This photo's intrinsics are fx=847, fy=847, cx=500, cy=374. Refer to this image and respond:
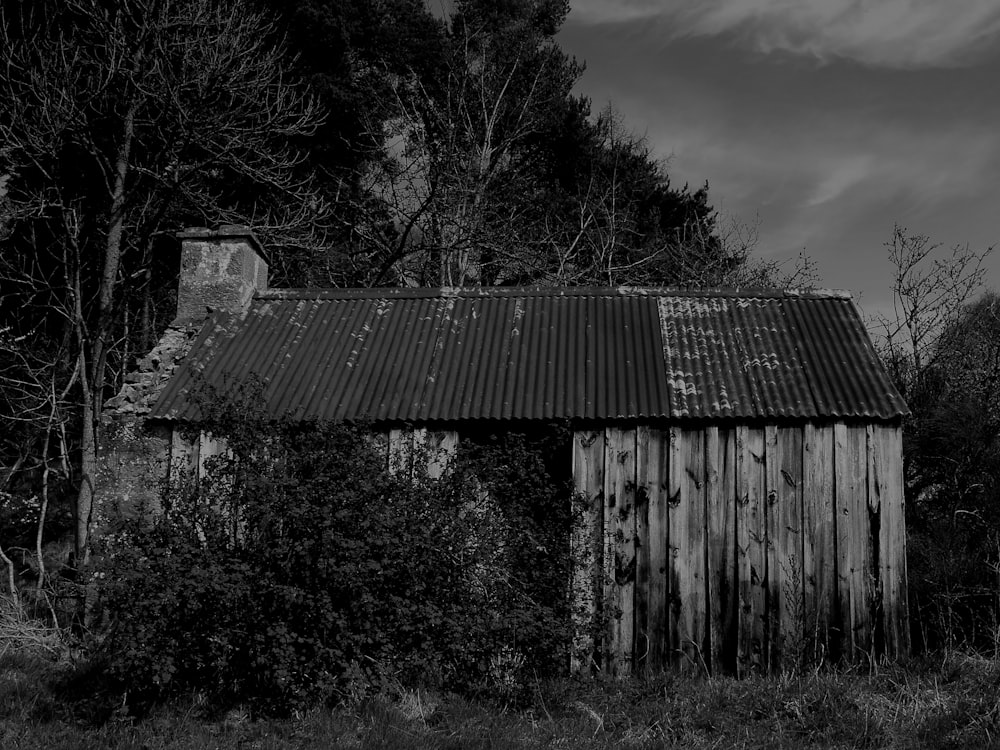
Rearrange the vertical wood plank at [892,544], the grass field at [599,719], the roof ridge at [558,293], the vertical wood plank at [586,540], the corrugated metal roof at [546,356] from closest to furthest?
1. the grass field at [599,719]
2. the vertical wood plank at [586,540]
3. the vertical wood plank at [892,544]
4. the corrugated metal roof at [546,356]
5. the roof ridge at [558,293]

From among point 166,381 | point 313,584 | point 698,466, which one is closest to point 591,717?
point 313,584

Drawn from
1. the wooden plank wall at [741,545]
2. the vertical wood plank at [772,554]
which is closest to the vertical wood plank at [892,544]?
the wooden plank wall at [741,545]

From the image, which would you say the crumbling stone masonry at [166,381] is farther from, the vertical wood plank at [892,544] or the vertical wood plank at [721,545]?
the vertical wood plank at [892,544]

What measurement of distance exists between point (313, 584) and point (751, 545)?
13.1 feet

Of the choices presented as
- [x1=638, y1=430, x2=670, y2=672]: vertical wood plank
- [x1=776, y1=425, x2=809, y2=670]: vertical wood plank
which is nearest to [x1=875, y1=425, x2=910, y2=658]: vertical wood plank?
[x1=776, y1=425, x2=809, y2=670]: vertical wood plank

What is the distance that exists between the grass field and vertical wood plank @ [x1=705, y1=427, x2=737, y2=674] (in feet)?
2.28

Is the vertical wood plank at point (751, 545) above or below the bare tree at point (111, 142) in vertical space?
below

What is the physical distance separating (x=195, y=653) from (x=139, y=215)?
10.1m

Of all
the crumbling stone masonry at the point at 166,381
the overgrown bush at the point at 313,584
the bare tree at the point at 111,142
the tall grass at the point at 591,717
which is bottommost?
the tall grass at the point at 591,717

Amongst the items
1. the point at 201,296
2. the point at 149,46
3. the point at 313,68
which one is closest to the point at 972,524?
the point at 201,296

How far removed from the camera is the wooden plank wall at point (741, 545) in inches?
Result: 299

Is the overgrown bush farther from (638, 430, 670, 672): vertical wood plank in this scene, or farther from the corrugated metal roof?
(638, 430, 670, 672): vertical wood plank

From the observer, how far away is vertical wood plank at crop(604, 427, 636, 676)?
302 inches

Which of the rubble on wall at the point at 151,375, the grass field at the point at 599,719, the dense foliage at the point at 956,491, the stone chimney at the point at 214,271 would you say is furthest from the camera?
the stone chimney at the point at 214,271
